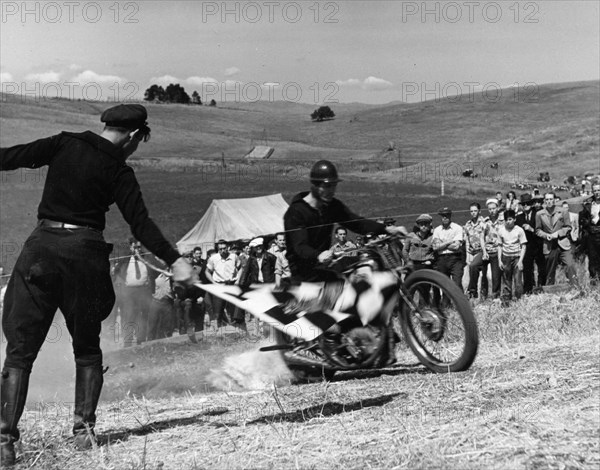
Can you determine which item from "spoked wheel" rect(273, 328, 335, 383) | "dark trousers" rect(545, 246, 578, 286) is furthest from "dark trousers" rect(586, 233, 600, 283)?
"spoked wheel" rect(273, 328, 335, 383)

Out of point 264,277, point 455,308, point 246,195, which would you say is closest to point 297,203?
point 455,308

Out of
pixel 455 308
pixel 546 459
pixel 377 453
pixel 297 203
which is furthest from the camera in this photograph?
pixel 297 203

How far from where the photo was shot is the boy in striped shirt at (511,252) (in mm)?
14062

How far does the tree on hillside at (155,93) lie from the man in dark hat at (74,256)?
110 metres

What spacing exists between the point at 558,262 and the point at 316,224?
8378 mm

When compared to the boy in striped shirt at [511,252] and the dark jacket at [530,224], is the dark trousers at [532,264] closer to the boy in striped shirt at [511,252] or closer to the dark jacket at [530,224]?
the dark jacket at [530,224]

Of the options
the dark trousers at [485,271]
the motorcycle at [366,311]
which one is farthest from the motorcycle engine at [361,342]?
the dark trousers at [485,271]

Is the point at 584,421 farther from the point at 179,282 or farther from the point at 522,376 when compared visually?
the point at 179,282

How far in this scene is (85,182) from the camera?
5.23 m

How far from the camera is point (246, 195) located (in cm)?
4262

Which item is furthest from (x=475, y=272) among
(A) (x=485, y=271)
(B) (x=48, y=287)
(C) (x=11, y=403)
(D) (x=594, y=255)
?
(C) (x=11, y=403)

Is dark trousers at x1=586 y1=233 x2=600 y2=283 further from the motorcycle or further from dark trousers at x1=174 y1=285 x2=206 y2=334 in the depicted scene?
the motorcycle

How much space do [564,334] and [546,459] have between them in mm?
5006

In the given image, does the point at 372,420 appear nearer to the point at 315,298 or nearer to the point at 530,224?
the point at 315,298
